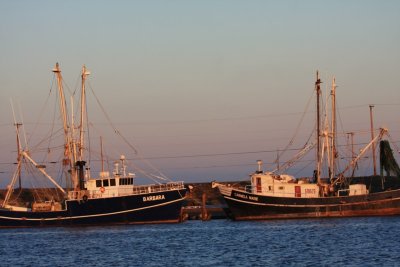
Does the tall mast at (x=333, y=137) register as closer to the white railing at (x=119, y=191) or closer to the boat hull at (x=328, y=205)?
the boat hull at (x=328, y=205)

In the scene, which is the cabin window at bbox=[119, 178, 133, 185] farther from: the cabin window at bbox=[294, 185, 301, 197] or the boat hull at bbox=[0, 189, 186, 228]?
the cabin window at bbox=[294, 185, 301, 197]

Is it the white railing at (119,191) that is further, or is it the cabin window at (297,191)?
the cabin window at (297,191)

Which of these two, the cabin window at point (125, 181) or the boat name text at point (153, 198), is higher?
the cabin window at point (125, 181)

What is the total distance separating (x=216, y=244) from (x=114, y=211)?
18881mm

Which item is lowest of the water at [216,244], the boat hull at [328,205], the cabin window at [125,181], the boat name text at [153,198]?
the water at [216,244]

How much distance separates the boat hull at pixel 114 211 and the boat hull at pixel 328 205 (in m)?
7.10

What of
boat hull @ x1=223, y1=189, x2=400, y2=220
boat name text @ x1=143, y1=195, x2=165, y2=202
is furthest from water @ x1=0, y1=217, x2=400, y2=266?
boat name text @ x1=143, y1=195, x2=165, y2=202

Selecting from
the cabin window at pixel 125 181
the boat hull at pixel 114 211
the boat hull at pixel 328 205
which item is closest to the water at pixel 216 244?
the boat hull at pixel 114 211

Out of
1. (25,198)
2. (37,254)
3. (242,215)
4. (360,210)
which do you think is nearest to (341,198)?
(360,210)

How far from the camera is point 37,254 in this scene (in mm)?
58031

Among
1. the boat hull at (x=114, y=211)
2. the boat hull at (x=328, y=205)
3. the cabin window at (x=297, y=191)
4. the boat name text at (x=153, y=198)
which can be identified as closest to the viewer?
the boat hull at (x=114, y=211)

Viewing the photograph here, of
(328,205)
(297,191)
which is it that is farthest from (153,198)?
(328,205)

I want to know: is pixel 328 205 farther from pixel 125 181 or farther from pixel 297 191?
pixel 125 181

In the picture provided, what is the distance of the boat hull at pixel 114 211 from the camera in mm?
77125
